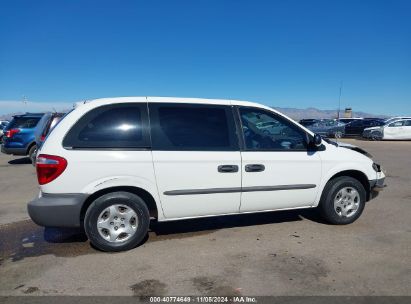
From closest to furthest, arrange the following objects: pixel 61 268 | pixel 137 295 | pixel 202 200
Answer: pixel 137 295 < pixel 61 268 < pixel 202 200

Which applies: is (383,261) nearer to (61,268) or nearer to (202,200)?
(202,200)

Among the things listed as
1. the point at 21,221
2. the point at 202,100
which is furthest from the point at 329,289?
the point at 21,221

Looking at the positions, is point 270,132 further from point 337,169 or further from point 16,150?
point 16,150

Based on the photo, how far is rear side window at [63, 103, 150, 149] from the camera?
416cm

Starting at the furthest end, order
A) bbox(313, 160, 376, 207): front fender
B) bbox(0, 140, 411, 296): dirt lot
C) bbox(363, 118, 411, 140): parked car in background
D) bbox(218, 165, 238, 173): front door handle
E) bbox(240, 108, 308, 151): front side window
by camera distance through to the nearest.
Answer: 1. bbox(363, 118, 411, 140): parked car in background
2. bbox(313, 160, 376, 207): front fender
3. bbox(240, 108, 308, 151): front side window
4. bbox(218, 165, 238, 173): front door handle
5. bbox(0, 140, 411, 296): dirt lot

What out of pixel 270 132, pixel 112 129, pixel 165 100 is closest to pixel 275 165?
pixel 270 132

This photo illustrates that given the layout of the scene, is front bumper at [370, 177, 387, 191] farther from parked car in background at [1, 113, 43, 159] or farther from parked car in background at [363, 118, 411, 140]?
parked car in background at [363, 118, 411, 140]

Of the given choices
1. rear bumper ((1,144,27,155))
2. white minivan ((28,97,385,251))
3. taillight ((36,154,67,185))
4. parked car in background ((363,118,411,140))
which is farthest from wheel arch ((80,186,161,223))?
parked car in background ((363,118,411,140))

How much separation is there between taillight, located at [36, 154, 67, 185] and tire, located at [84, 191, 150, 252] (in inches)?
21.3

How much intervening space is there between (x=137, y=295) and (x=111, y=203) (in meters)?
1.26

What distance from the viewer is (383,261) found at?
4035 millimetres

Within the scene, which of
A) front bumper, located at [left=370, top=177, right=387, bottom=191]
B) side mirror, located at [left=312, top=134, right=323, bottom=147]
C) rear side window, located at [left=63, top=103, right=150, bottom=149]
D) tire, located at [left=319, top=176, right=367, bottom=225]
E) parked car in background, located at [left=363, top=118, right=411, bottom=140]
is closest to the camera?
rear side window, located at [left=63, top=103, right=150, bottom=149]

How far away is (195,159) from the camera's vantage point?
175 inches

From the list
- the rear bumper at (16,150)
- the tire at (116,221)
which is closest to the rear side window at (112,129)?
the tire at (116,221)
